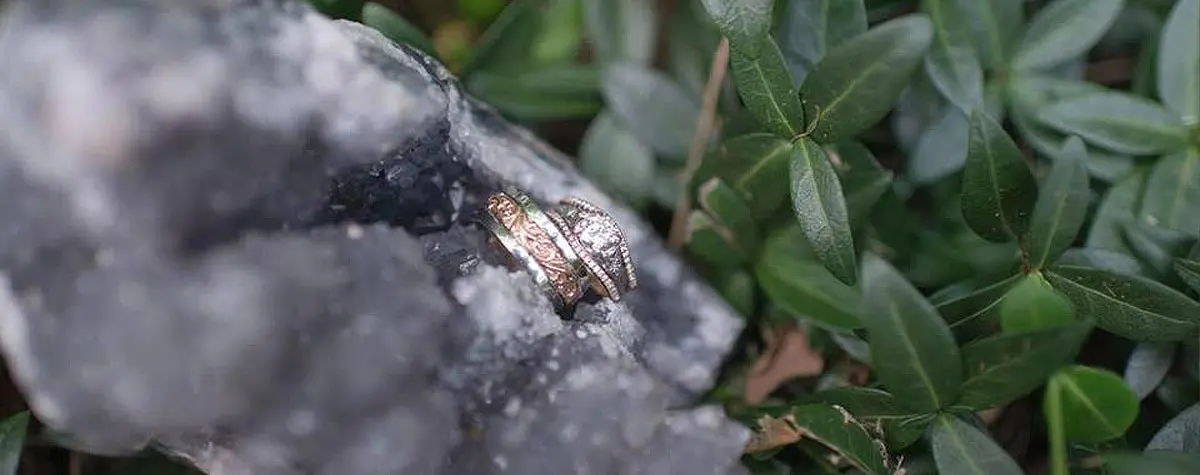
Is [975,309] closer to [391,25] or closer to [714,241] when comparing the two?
[714,241]

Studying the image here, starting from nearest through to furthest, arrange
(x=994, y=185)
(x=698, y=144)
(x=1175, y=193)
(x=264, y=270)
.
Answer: (x=264, y=270) < (x=994, y=185) < (x=1175, y=193) < (x=698, y=144)

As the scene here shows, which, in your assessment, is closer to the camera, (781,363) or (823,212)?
(823,212)

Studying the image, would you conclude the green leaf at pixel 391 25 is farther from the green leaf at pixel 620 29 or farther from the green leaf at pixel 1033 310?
the green leaf at pixel 1033 310

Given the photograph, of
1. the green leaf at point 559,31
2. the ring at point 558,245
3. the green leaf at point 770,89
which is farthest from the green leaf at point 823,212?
the green leaf at point 559,31

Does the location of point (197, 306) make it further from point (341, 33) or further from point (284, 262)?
point (341, 33)

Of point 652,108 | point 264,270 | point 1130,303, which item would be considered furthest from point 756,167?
point 264,270

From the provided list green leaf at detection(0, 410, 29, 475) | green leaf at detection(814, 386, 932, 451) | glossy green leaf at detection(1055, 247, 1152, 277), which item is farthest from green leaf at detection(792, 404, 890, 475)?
green leaf at detection(0, 410, 29, 475)
